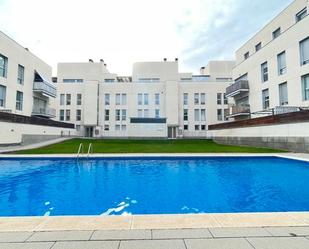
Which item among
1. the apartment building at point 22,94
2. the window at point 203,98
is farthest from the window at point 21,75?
the window at point 203,98

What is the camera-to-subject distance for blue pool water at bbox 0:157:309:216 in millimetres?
5602

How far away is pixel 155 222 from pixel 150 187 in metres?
4.19

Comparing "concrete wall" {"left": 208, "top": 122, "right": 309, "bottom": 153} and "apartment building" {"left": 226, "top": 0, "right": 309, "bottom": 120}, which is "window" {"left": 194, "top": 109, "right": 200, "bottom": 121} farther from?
"concrete wall" {"left": 208, "top": 122, "right": 309, "bottom": 153}

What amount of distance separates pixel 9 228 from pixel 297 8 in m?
27.9

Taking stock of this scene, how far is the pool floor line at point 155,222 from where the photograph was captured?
3432 mm

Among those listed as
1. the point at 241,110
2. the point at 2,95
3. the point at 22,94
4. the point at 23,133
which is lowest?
the point at 23,133

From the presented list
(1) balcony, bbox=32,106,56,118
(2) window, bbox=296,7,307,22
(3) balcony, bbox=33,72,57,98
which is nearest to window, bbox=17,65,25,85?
(3) balcony, bbox=33,72,57,98

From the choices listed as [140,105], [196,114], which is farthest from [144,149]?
[196,114]

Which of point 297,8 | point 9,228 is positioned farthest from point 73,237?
point 297,8

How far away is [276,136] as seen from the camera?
17.5m

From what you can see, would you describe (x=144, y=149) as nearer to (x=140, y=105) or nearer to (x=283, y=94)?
(x=283, y=94)

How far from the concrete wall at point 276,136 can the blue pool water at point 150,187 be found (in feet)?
12.2

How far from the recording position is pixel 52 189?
24.8ft

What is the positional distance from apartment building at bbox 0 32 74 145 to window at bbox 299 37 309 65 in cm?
2695
